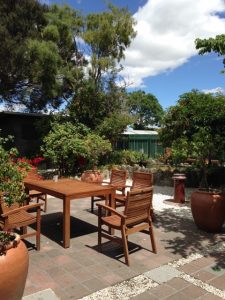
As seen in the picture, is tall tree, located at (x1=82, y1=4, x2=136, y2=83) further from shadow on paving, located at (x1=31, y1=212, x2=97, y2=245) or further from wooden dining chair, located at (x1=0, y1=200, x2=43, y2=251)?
wooden dining chair, located at (x1=0, y1=200, x2=43, y2=251)

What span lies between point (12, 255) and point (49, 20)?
16421 millimetres

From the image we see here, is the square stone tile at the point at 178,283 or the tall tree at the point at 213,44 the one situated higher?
the tall tree at the point at 213,44

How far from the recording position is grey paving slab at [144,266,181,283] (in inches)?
150

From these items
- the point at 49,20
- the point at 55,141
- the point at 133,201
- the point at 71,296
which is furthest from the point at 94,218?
the point at 49,20

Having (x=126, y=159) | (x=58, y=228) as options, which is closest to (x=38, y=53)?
(x=126, y=159)

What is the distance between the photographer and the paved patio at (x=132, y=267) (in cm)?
348

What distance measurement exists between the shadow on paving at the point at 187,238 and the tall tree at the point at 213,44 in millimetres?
3123

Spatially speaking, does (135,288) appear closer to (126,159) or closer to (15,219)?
(15,219)

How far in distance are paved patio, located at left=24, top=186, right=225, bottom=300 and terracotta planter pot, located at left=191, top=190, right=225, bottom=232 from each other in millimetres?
171

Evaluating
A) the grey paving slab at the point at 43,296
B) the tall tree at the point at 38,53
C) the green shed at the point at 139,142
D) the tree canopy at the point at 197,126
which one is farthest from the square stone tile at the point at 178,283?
the green shed at the point at 139,142

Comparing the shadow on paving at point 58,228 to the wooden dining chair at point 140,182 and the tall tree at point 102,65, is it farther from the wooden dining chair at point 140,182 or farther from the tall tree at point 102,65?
the tall tree at point 102,65

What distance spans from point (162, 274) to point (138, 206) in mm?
966

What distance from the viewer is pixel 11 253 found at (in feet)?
9.05

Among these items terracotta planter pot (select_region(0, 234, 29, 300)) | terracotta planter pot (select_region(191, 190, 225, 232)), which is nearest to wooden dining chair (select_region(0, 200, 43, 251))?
terracotta planter pot (select_region(0, 234, 29, 300))
